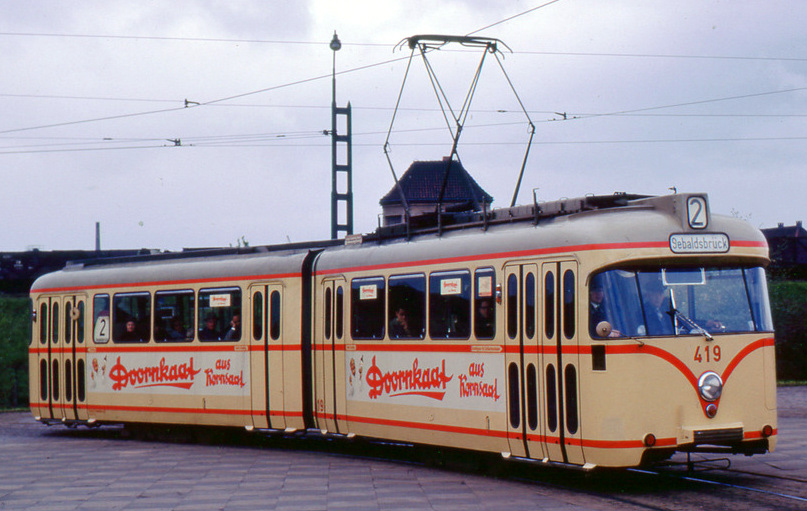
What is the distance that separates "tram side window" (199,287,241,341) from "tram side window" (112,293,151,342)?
1404mm

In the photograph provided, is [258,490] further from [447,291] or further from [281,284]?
[281,284]

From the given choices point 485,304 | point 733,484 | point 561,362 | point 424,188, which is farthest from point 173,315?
point 424,188

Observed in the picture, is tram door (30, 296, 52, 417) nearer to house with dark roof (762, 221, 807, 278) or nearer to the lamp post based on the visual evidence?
the lamp post

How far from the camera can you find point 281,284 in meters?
18.1

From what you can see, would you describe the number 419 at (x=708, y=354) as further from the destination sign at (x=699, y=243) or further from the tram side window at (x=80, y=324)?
the tram side window at (x=80, y=324)

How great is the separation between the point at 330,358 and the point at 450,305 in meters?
2.98

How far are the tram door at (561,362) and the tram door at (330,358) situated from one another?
4.59m

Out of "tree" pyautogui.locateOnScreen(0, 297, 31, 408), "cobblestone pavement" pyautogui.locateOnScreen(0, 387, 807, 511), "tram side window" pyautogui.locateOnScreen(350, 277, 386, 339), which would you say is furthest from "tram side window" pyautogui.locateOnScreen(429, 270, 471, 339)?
"tree" pyautogui.locateOnScreen(0, 297, 31, 408)

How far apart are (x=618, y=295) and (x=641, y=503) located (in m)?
2.10

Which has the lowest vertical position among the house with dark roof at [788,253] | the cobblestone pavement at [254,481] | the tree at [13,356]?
the cobblestone pavement at [254,481]

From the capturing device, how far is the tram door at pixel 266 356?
17.9 metres

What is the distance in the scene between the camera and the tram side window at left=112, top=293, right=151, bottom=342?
2028 centimetres

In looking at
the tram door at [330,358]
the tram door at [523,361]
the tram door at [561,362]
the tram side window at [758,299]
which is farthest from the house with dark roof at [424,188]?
the tram door at [561,362]

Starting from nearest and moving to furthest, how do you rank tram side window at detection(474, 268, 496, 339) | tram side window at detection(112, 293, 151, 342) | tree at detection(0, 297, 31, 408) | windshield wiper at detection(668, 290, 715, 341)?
windshield wiper at detection(668, 290, 715, 341) → tram side window at detection(474, 268, 496, 339) → tram side window at detection(112, 293, 151, 342) → tree at detection(0, 297, 31, 408)
